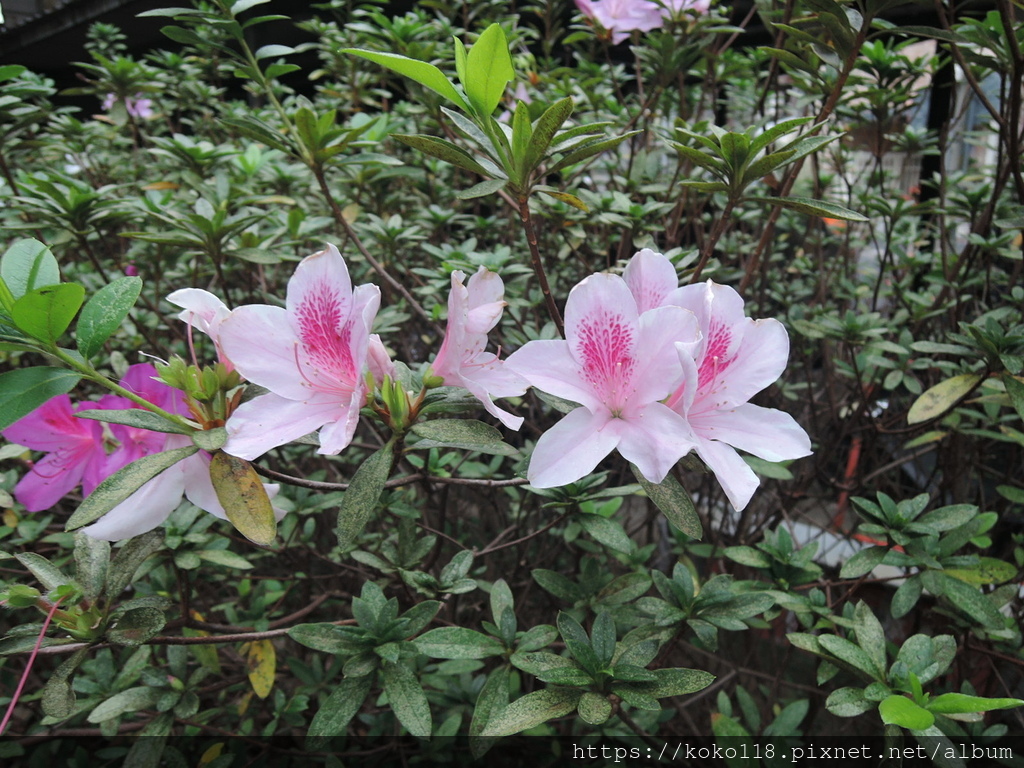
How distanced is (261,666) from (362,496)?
2.05 feet

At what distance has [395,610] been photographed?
93 centimetres

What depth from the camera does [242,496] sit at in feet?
2.38

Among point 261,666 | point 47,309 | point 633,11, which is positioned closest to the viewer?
point 47,309

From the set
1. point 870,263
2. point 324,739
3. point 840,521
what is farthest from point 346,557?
point 870,263

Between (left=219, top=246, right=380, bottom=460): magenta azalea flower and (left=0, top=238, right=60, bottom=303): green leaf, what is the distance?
19 centimetres

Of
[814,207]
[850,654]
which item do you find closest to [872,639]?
[850,654]

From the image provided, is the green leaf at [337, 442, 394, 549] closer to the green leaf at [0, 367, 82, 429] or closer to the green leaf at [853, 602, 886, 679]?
the green leaf at [0, 367, 82, 429]

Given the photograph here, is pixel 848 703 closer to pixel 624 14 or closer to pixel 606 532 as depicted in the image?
pixel 606 532

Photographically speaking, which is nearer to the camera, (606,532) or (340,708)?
(340,708)

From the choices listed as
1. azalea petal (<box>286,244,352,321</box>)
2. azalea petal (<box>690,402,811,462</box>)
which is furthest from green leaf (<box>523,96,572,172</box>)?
azalea petal (<box>690,402,811,462</box>)

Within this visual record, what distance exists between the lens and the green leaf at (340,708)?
0.88 metres

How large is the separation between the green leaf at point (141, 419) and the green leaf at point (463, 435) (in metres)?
0.26

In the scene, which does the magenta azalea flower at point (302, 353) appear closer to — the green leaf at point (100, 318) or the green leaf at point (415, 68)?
the green leaf at point (100, 318)

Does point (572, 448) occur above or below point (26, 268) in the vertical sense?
below
